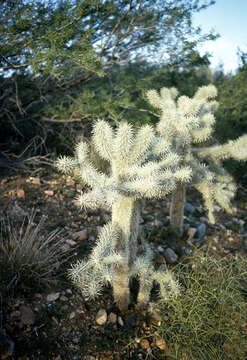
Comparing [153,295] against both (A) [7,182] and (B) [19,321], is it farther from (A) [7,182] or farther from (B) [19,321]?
(A) [7,182]

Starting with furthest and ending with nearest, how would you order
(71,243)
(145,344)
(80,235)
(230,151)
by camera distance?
(230,151)
(80,235)
(71,243)
(145,344)

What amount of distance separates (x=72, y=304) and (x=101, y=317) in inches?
9.3

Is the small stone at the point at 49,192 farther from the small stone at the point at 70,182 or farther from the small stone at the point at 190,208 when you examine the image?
the small stone at the point at 190,208

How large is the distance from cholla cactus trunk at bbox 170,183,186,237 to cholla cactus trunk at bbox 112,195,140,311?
1.18 meters

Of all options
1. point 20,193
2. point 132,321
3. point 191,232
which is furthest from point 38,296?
point 191,232

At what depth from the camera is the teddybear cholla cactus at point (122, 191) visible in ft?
6.24

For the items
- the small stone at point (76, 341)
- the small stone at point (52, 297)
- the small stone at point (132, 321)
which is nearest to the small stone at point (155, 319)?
the small stone at point (132, 321)

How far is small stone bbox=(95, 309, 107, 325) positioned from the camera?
7.45ft

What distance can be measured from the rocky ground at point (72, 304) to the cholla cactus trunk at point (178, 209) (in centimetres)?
11

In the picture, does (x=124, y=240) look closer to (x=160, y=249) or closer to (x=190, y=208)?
(x=160, y=249)

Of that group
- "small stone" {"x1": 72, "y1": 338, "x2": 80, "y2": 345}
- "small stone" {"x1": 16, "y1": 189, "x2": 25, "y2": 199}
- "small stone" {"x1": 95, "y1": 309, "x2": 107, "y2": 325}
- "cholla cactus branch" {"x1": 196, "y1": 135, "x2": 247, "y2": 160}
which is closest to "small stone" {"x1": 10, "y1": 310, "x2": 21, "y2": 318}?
"small stone" {"x1": 72, "y1": 338, "x2": 80, "y2": 345}

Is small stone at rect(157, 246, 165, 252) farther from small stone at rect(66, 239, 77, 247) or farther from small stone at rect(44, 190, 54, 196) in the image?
small stone at rect(44, 190, 54, 196)

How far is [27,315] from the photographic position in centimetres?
205

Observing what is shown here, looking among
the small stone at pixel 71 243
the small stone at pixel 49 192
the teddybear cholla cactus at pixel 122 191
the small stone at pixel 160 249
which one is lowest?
the small stone at pixel 160 249
